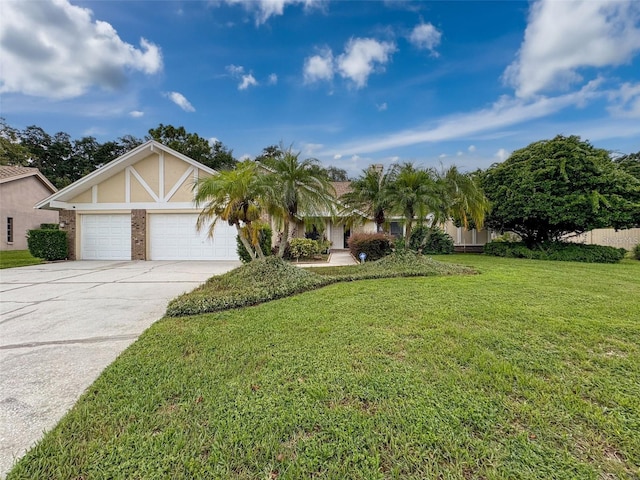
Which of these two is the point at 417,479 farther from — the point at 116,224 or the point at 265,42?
the point at 116,224

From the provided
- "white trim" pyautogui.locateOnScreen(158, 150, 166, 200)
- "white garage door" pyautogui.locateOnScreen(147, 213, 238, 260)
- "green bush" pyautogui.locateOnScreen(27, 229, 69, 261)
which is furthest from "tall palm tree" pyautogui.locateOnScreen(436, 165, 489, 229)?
"green bush" pyautogui.locateOnScreen(27, 229, 69, 261)

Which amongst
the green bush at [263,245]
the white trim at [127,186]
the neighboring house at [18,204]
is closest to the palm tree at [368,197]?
the green bush at [263,245]

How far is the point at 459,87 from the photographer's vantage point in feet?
42.5

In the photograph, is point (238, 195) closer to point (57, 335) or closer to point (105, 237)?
point (57, 335)

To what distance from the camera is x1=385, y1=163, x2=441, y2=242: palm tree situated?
9.43m

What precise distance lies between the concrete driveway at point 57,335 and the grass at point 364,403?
0.88ft

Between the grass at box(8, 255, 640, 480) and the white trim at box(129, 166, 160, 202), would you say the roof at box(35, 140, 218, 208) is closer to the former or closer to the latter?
the white trim at box(129, 166, 160, 202)

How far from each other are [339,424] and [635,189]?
17.4m

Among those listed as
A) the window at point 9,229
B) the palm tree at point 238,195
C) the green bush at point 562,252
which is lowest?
the green bush at point 562,252

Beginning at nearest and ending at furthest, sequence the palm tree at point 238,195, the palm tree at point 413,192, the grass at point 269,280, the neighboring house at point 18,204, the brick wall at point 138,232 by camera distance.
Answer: the grass at point 269,280 < the palm tree at point 238,195 < the palm tree at point 413,192 < the brick wall at point 138,232 < the neighboring house at point 18,204

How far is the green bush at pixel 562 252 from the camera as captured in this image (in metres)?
13.2

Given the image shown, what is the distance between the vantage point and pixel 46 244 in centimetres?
1328

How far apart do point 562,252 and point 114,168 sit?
910 inches

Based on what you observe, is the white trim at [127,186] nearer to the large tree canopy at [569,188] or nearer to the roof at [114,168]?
the roof at [114,168]
